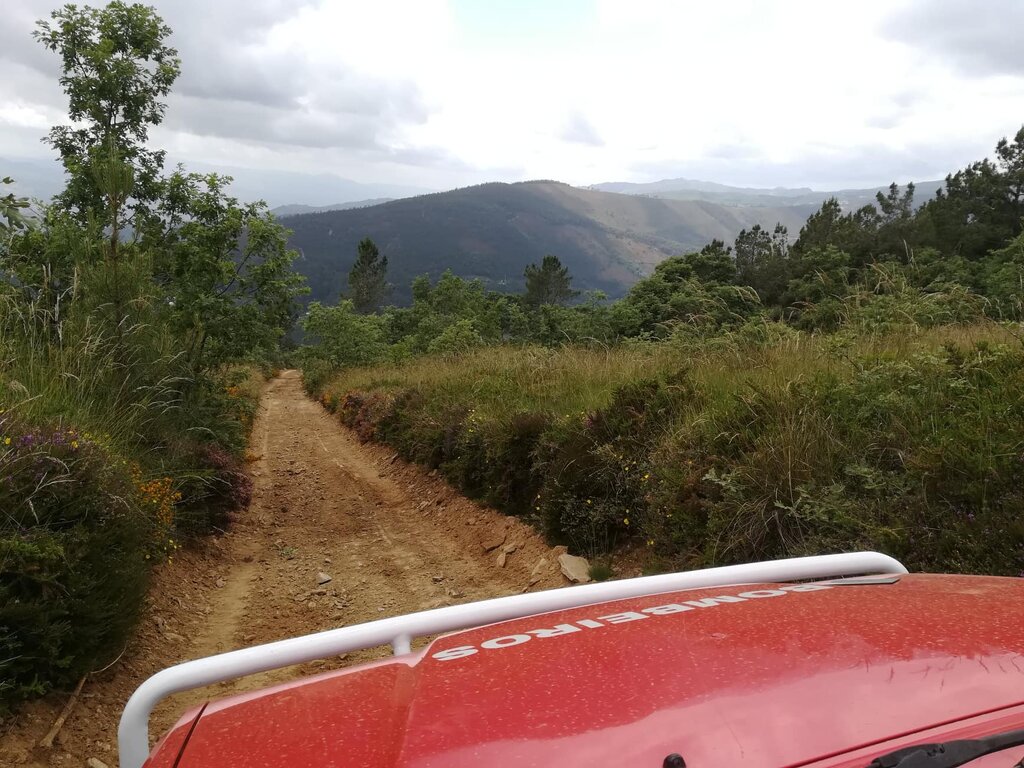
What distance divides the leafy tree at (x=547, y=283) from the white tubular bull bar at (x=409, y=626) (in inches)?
2879

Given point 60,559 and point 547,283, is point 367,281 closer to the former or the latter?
point 547,283

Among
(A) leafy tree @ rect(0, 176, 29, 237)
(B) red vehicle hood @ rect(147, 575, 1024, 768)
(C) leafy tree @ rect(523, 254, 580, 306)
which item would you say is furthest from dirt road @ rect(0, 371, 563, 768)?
(C) leafy tree @ rect(523, 254, 580, 306)

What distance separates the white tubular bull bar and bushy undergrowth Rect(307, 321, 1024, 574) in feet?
4.71

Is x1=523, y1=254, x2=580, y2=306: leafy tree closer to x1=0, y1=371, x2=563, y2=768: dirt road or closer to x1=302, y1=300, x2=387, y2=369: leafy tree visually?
x1=302, y1=300, x2=387, y2=369: leafy tree

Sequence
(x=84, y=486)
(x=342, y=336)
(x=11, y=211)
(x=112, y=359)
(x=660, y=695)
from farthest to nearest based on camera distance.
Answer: (x=342, y=336), (x=112, y=359), (x=11, y=211), (x=84, y=486), (x=660, y=695)

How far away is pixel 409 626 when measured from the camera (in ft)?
5.12

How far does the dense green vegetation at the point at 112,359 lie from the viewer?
313 centimetres

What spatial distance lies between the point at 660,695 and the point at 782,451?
315cm

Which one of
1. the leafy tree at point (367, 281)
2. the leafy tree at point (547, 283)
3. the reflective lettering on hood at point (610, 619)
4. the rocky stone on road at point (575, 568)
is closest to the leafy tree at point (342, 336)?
the rocky stone on road at point (575, 568)

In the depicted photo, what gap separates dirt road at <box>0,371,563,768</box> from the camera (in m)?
3.23

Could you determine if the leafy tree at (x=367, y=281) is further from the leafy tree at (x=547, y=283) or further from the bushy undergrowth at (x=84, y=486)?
the bushy undergrowth at (x=84, y=486)

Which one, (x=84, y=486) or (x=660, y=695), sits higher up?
(x=660, y=695)

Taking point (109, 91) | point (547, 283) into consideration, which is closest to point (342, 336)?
point (109, 91)

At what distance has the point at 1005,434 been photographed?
3.27 metres
